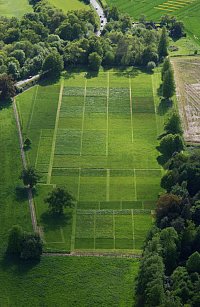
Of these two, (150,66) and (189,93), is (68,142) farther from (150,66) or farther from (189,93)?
(150,66)

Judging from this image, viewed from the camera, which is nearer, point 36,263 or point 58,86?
point 36,263

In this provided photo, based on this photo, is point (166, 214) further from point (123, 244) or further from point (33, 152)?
point (33, 152)

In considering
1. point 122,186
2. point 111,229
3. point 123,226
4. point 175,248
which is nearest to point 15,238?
point 111,229

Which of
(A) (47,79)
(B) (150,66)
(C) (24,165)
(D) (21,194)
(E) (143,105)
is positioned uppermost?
(B) (150,66)

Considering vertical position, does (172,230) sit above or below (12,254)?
above

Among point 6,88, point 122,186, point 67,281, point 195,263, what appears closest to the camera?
point 195,263

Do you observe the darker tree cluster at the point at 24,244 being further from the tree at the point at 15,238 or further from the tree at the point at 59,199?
the tree at the point at 59,199

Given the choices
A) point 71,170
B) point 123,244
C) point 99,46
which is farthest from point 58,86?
point 123,244

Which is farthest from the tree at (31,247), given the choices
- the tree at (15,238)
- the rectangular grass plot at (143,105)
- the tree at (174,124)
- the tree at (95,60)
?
the tree at (95,60)
